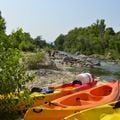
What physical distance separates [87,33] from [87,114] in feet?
283

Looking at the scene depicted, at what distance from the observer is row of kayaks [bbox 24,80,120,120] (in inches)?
301

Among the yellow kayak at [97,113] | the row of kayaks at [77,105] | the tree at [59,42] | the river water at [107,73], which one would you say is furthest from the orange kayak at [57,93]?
the tree at [59,42]

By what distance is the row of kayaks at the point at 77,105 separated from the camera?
25.0ft

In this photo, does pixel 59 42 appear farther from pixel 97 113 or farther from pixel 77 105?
pixel 97 113

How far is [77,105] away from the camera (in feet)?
31.2

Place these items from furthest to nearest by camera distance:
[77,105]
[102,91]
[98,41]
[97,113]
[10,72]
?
[98,41], [102,91], [77,105], [10,72], [97,113]

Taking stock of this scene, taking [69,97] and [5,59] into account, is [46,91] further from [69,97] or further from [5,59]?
[5,59]

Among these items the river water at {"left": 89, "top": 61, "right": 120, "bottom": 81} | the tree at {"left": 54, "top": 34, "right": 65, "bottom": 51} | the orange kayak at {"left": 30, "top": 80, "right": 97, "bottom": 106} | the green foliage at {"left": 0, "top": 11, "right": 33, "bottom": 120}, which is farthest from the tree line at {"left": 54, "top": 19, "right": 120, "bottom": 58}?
the green foliage at {"left": 0, "top": 11, "right": 33, "bottom": 120}

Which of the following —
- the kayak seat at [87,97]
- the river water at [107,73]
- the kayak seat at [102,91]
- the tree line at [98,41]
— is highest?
the tree line at [98,41]

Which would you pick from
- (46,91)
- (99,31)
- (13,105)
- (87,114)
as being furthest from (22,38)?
(99,31)

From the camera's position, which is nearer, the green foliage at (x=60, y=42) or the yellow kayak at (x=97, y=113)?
the yellow kayak at (x=97, y=113)

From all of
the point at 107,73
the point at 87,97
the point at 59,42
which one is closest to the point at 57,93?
the point at 87,97

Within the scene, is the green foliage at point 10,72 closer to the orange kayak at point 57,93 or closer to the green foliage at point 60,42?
the orange kayak at point 57,93

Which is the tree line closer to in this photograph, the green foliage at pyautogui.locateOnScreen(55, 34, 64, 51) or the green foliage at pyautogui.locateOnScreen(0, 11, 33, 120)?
the green foliage at pyautogui.locateOnScreen(55, 34, 64, 51)
